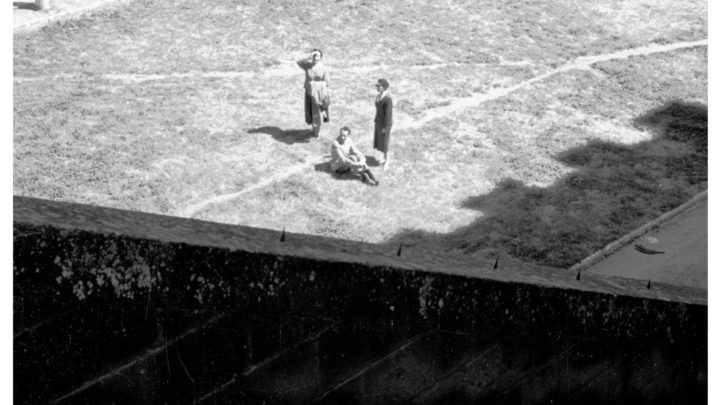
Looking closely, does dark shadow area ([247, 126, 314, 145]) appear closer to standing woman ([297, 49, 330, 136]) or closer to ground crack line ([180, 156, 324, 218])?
standing woman ([297, 49, 330, 136])

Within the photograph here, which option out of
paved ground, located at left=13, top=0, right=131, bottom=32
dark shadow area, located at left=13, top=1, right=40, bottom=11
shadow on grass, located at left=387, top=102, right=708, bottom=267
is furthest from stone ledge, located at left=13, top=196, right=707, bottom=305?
dark shadow area, located at left=13, top=1, right=40, bottom=11

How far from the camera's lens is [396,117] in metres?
21.1

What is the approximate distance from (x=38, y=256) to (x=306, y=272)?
113 cm

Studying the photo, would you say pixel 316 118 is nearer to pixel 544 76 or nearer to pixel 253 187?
pixel 253 187

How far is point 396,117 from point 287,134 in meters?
2.26

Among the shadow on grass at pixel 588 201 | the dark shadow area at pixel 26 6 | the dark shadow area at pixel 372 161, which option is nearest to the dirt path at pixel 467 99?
the dark shadow area at pixel 372 161

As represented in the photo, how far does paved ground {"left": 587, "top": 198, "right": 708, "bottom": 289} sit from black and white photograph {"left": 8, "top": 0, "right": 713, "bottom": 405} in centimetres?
5

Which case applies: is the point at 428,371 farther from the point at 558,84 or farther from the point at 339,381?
the point at 558,84

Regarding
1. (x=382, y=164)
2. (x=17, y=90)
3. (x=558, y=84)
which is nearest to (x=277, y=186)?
(x=382, y=164)

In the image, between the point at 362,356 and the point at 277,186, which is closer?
the point at 362,356

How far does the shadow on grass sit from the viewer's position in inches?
646

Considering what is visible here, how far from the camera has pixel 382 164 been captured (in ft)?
62.1

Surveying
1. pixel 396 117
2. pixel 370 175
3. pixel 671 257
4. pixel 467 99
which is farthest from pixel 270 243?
pixel 467 99

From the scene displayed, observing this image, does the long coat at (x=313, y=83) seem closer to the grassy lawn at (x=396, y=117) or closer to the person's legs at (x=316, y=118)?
the person's legs at (x=316, y=118)
